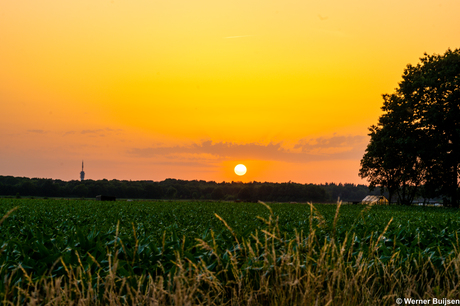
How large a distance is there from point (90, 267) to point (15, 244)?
6.90 ft

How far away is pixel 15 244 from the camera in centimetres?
644

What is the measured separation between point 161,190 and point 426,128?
86.0 meters

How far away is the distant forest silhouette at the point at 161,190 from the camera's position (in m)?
104

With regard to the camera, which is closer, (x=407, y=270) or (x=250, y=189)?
(x=407, y=270)

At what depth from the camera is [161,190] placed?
112 metres

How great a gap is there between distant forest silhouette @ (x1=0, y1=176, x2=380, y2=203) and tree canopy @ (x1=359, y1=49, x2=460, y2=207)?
59832 millimetres

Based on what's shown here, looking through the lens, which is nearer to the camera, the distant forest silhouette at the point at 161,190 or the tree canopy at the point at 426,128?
the tree canopy at the point at 426,128

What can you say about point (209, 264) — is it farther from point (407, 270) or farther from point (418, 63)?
point (418, 63)

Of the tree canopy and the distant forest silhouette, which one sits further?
the distant forest silhouette

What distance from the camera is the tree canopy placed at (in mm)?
36294

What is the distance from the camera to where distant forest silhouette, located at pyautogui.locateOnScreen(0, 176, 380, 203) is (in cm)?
10369

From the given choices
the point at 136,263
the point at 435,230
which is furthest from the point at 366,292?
the point at 435,230

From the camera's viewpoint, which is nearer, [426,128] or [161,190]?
[426,128]

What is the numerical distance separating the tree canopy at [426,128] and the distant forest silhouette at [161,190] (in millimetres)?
59832
